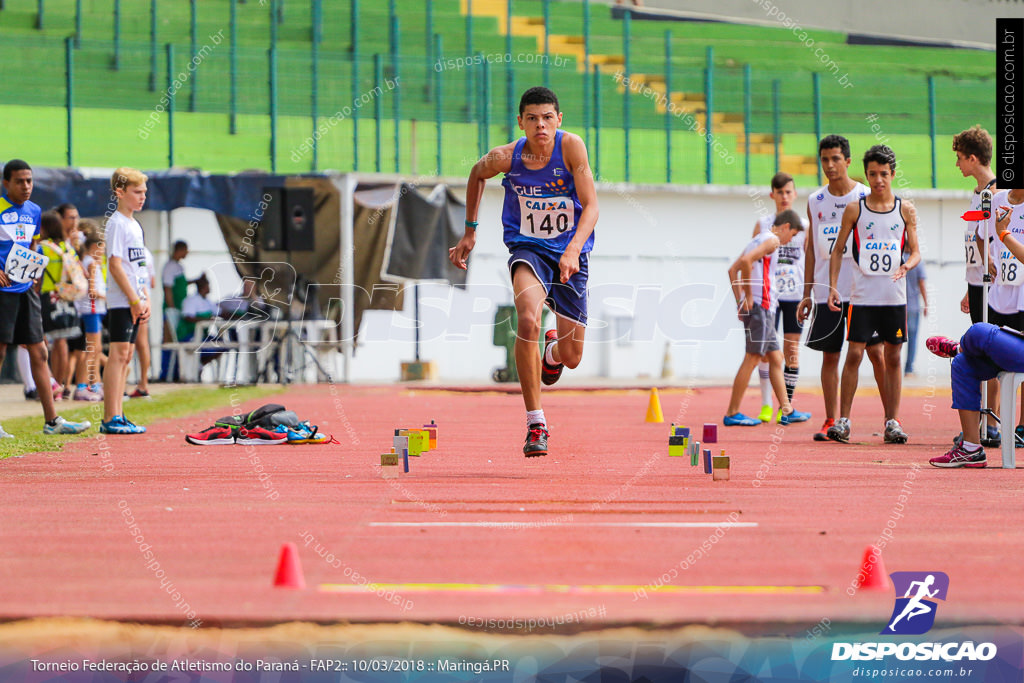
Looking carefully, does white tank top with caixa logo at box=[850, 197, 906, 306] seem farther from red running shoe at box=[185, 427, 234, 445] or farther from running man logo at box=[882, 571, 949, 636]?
running man logo at box=[882, 571, 949, 636]

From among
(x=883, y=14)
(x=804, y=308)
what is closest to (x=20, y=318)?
(x=804, y=308)

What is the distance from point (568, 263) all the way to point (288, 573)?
353 centimetres

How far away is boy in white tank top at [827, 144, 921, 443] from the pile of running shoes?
4075mm

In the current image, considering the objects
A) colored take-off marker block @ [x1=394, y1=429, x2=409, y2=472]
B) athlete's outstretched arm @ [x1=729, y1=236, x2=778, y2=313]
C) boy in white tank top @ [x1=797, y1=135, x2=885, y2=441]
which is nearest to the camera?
colored take-off marker block @ [x1=394, y1=429, x2=409, y2=472]

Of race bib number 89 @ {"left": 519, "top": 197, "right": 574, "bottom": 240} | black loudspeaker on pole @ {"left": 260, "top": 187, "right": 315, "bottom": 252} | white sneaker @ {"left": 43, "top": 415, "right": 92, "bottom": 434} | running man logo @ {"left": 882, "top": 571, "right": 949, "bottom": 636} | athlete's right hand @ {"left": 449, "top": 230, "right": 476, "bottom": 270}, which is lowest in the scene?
running man logo @ {"left": 882, "top": 571, "right": 949, "bottom": 636}

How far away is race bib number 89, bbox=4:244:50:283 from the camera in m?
8.86

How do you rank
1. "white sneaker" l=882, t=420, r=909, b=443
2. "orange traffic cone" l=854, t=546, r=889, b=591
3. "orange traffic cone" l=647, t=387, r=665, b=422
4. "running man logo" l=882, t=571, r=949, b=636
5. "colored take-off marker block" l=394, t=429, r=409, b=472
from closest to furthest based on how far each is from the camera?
"running man logo" l=882, t=571, r=949, b=636 < "orange traffic cone" l=854, t=546, r=889, b=591 < "colored take-off marker block" l=394, t=429, r=409, b=472 < "white sneaker" l=882, t=420, r=909, b=443 < "orange traffic cone" l=647, t=387, r=665, b=422

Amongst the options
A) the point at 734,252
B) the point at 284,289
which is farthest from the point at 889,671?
the point at 734,252

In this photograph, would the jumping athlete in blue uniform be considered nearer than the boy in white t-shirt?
Yes

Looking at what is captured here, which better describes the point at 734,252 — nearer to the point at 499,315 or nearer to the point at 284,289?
the point at 499,315

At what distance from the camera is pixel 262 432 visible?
9.00 meters

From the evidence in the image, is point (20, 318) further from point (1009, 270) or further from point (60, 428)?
point (1009, 270)

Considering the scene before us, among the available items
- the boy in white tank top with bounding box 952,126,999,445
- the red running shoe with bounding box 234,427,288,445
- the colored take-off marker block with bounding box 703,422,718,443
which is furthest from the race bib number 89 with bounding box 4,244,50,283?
the boy in white tank top with bounding box 952,126,999,445

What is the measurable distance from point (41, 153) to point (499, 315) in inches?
329
